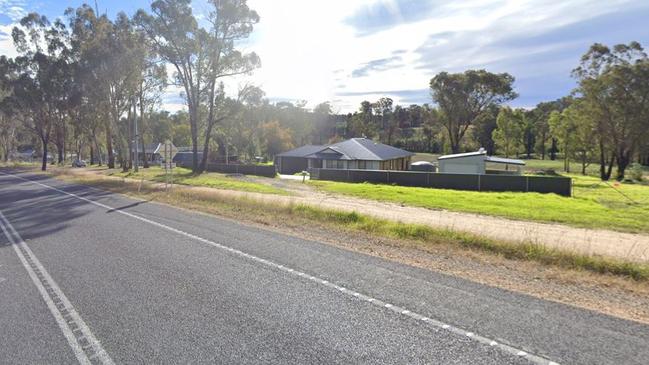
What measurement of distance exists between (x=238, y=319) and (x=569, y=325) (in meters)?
3.99

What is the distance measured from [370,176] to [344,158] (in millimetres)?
13363

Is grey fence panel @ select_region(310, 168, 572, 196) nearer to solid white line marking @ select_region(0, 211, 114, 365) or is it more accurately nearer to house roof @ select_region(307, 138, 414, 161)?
house roof @ select_region(307, 138, 414, 161)

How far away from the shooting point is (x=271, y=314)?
550cm

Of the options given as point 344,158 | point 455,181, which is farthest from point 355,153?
point 455,181

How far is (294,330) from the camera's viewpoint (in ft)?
16.4

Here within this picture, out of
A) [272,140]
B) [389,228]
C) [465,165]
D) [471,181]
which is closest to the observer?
[389,228]

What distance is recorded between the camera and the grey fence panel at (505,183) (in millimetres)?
26703

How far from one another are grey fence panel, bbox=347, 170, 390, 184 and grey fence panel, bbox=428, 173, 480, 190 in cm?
422

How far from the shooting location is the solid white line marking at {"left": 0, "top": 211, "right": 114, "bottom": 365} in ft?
14.9

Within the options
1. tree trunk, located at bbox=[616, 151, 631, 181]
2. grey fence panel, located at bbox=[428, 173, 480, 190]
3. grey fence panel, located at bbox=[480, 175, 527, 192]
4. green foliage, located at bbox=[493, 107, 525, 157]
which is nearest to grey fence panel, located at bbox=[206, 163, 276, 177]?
grey fence panel, located at bbox=[428, 173, 480, 190]

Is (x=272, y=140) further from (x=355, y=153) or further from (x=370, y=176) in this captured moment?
(x=370, y=176)

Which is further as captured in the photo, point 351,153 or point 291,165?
point 291,165

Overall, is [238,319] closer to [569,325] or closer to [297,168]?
[569,325]

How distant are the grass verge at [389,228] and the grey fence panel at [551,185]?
16949 millimetres
